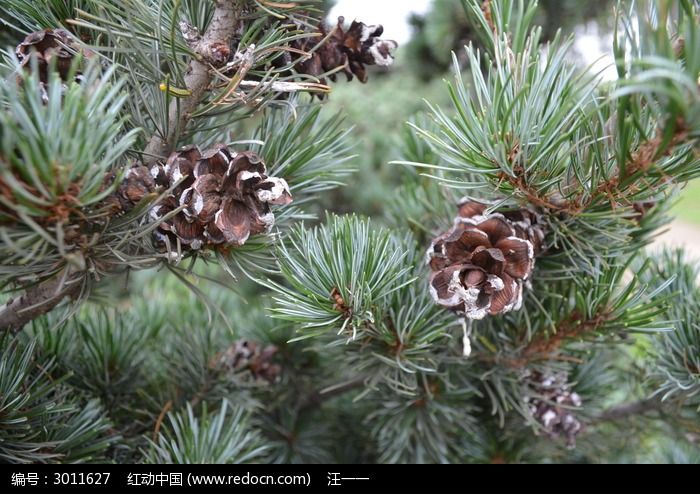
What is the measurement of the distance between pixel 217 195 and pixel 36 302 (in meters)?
0.16

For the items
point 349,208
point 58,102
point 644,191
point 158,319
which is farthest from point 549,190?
point 349,208

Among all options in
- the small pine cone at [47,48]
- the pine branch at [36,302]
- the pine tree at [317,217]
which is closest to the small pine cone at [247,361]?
the pine tree at [317,217]

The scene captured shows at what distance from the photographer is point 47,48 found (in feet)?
1.23

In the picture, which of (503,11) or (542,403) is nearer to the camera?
(503,11)

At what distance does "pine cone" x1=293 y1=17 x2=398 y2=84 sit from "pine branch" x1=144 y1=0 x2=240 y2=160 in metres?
0.07

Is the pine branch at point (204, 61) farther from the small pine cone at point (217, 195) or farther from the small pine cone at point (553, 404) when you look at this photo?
the small pine cone at point (553, 404)

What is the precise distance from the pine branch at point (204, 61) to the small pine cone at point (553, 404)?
0.36 meters

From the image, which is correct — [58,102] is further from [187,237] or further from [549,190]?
[549,190]

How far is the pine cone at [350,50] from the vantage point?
1.46 feet

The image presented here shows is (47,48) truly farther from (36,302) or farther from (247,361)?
(247,361)

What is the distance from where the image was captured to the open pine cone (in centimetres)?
36

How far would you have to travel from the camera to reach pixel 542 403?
1.73 ft
